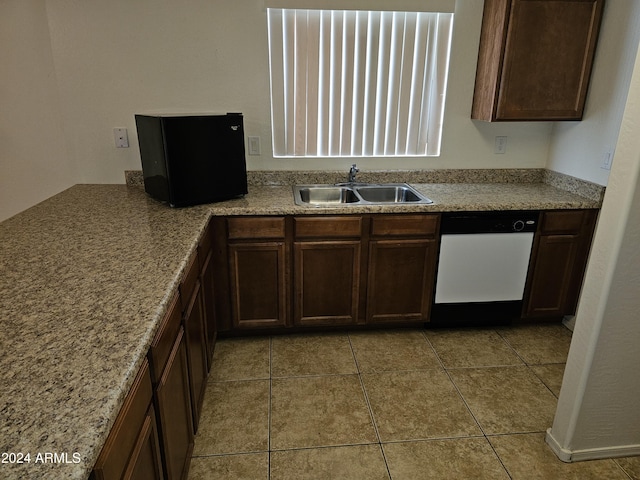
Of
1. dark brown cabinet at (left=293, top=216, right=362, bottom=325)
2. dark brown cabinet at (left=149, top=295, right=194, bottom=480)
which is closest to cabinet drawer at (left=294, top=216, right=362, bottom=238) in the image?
dark brown cabinet at (left=293, top=216, right=362, bottom=325)

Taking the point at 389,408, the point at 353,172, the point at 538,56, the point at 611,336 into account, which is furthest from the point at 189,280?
the point at 538,56

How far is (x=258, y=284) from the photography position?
251 centimetres

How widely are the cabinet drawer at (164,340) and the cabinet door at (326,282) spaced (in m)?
1.05

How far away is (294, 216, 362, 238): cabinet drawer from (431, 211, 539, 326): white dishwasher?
512mm

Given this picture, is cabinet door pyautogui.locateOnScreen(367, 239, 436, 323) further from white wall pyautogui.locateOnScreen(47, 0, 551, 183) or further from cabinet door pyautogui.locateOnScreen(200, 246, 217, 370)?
cabinet door pyautogui.locateOnScreen(200, 246, 217, 370)

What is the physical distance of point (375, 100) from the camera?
9.09 feet

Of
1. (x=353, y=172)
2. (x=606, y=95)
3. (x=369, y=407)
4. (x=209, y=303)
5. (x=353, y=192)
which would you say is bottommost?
(x=369, y=407)

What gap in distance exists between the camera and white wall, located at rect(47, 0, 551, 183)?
8.21ft

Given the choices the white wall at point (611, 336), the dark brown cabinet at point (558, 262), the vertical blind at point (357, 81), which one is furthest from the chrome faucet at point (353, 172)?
the white wall at point (611, 336)

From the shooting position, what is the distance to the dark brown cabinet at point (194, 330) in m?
1.66

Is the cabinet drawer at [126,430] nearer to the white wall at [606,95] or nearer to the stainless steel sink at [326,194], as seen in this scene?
the stainless steel sink at [326,194]

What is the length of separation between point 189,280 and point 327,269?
0.96 m

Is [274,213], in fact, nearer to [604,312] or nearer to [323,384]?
[323,384]

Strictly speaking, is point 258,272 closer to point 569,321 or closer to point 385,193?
point 385,193
